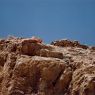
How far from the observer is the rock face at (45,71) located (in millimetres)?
19516

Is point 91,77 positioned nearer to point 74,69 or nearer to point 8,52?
point 74,69

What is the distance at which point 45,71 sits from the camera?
66.8ft

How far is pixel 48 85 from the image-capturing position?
2016cm

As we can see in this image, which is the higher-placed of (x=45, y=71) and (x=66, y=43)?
(x=66, y=43)

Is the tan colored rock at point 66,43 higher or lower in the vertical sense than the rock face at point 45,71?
higher

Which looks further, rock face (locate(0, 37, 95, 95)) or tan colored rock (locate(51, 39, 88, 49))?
tan colored rock (locate(51, 39, 88, 49))

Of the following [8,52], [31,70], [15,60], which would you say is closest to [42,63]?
[31,70]

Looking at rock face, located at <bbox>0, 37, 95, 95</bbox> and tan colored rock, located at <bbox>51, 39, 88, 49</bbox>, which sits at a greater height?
tan colored rock, located at <bbox>51, 39, 88, 49</bbox>

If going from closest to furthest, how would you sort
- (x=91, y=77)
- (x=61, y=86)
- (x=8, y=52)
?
(x=91, y=77)
(x=61, y=86)
(x=8, y=52)

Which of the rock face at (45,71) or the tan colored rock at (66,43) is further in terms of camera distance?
the tan colored rock at (66,43)

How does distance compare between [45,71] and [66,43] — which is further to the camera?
[66,43]

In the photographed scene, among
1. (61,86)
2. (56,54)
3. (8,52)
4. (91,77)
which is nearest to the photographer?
(91,77)

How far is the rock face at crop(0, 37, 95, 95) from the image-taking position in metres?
19.5

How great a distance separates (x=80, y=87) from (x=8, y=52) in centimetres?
668
